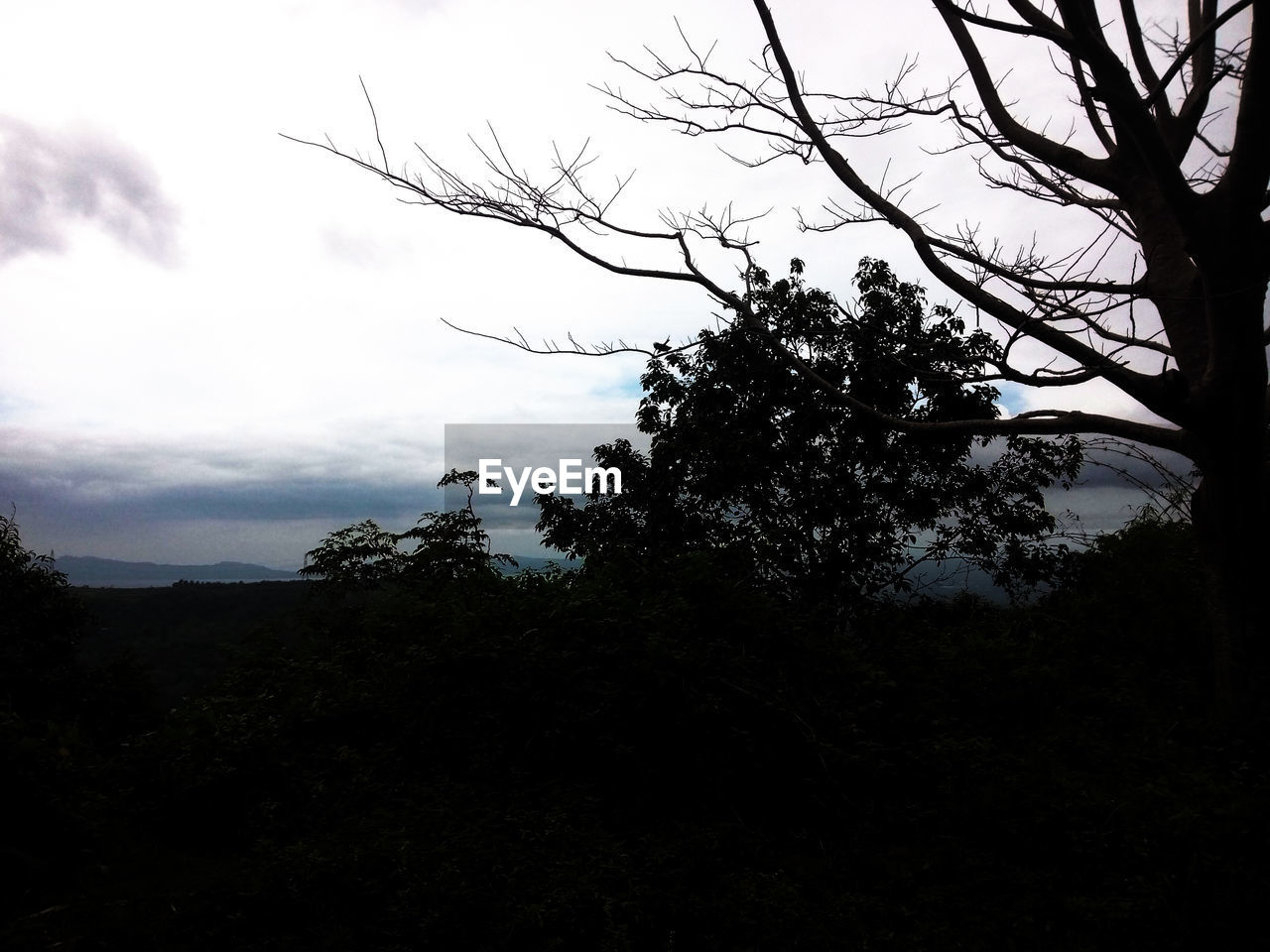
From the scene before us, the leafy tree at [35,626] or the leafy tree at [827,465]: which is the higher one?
the leafy tree at [827,465]

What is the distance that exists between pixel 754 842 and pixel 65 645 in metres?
15.3

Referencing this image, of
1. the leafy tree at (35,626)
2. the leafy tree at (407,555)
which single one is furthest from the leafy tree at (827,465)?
the leafy tree at (35,626)

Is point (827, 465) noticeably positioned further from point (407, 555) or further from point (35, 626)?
point (35, 626)

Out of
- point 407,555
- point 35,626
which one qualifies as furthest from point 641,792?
point 35,626

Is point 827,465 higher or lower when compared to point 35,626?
higher

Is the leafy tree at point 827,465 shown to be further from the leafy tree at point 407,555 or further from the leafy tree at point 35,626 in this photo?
the leafy tree at point 35,626

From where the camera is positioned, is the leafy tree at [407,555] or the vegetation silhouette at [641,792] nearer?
the vegetation silhouette at [641,792]

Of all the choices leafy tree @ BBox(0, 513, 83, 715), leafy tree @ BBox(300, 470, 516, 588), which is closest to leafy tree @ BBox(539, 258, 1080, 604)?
leafy tree @ BBox(300, 470, 516, 588)

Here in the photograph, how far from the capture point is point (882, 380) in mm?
11672

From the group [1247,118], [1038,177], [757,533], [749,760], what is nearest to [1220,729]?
[749,760]

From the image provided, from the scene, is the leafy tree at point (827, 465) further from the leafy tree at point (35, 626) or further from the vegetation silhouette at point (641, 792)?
the leafy tree at point (35, 626)

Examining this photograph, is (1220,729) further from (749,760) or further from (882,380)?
(882,380)

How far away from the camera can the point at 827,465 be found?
1202 centimetres

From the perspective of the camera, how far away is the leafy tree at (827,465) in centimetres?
1173
